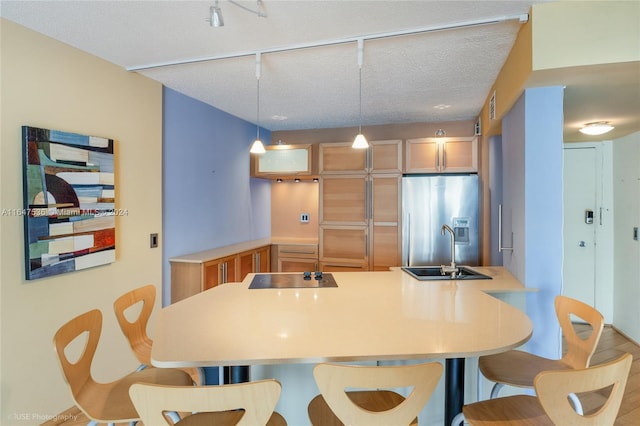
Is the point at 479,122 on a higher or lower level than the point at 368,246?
higher

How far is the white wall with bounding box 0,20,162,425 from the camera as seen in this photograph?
2.13m

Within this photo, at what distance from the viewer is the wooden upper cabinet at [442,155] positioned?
4117mm

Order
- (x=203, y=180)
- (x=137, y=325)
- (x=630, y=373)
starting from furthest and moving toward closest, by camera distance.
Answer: (x=203, y=180) → (x=630, y=373) → (x=137, y=325)

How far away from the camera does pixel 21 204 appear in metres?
2.18

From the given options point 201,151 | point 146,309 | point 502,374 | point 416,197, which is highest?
point 201,151

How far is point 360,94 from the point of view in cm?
343

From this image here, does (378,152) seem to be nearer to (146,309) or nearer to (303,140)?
(303,140)

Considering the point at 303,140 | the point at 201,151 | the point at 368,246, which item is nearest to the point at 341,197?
the point at 368,246

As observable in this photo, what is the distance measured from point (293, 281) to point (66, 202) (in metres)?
1.62

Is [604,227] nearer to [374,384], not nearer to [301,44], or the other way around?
[301,44]

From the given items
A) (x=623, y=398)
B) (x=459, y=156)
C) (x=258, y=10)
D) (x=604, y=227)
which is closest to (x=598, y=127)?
(x=459, y=156)

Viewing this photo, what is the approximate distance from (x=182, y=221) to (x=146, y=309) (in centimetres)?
167

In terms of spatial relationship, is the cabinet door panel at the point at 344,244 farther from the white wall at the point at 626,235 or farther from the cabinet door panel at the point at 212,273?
the white wall at the point at 626,235

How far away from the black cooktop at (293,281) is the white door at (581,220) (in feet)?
11.5
